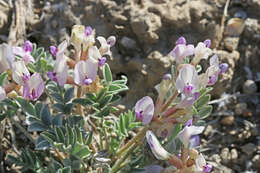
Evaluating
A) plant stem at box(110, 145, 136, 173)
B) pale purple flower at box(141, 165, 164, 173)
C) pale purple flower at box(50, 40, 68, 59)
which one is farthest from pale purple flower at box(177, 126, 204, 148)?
pale purple flower at box(50, 40, 68, 59)

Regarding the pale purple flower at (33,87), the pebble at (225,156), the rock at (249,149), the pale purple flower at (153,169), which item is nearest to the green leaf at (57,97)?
the pale purple flower at (33,87)

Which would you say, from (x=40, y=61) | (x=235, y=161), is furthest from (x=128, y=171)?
(x=235, y=161)

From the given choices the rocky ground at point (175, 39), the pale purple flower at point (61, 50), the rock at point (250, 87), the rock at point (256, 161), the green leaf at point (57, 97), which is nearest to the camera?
the pale purple flower at point (61, 50)

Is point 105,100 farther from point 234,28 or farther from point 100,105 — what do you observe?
point 234,28

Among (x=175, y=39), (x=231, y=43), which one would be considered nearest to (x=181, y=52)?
(x=175, y=39)

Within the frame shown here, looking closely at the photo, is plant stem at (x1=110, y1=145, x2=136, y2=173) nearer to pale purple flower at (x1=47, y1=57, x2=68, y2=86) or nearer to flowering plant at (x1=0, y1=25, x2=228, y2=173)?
flowering plant at (x1=0, y1=25, x2=228, y2=173)

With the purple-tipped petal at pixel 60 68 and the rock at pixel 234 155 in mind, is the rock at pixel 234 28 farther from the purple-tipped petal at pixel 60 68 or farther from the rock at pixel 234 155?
the purple-tipped petal at pixel 60 68

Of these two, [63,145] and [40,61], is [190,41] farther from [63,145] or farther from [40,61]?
[63,145]
